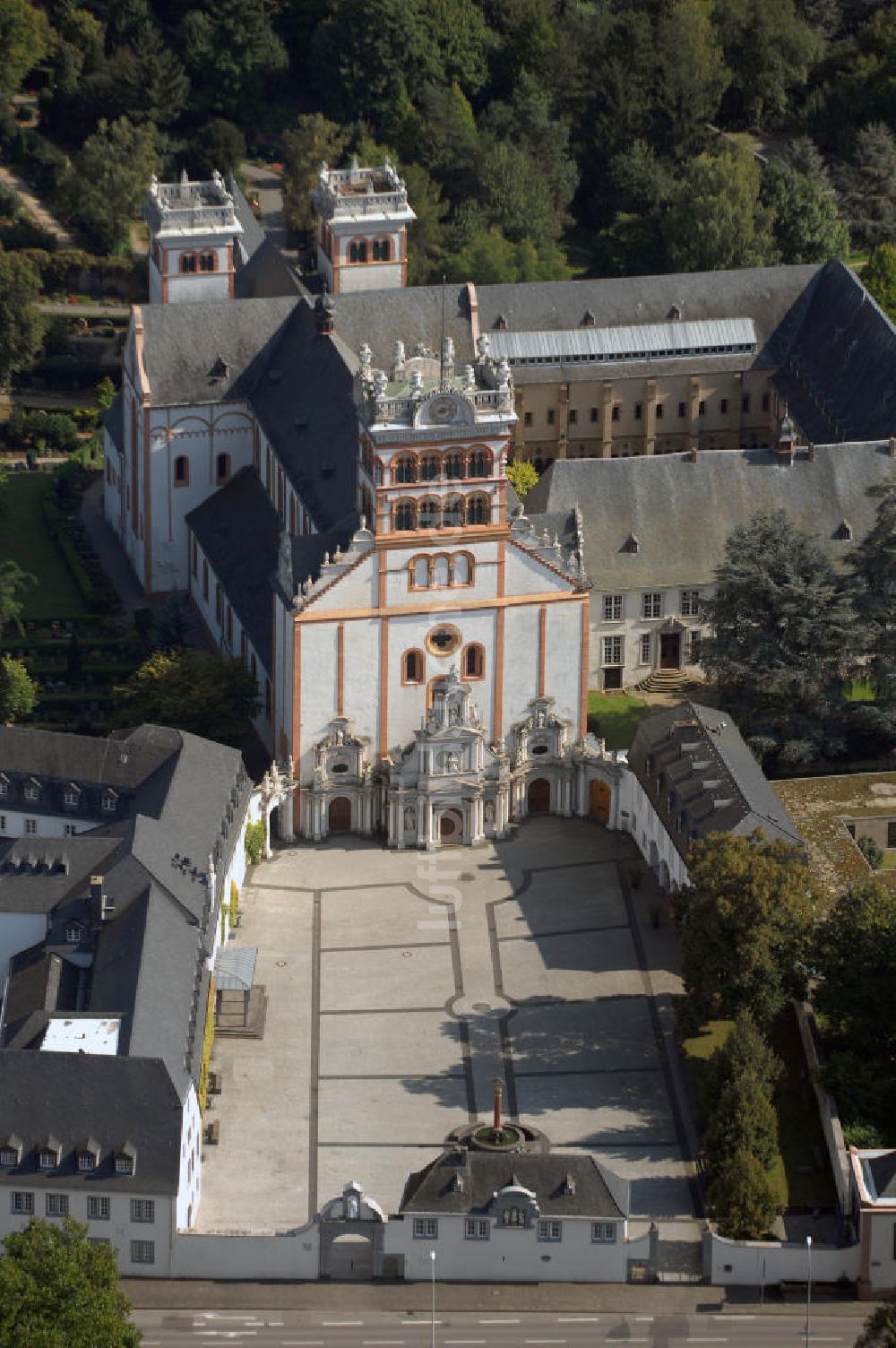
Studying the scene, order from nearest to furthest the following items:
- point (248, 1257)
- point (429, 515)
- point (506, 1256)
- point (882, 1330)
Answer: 1. point (882, 1330)
2. point (506, 1256)
3. point (248, 1257)
4. point (429, 515)

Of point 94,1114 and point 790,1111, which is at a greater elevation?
point 790,1111

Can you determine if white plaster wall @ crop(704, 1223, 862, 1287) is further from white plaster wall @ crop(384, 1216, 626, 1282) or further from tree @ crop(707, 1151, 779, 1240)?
white plaster wall @ crop(384, 1216, 626, 1282)

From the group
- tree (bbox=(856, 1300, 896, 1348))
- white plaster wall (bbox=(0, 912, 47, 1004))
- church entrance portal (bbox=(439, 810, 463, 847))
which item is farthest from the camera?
church entrance portal (bbox=(439, 810, 463, 847))

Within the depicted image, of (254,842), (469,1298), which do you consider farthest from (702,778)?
(469,1298)

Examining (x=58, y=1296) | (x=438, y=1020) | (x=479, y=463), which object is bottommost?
(x=58, y=1296)

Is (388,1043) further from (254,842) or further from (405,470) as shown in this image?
(405,470)

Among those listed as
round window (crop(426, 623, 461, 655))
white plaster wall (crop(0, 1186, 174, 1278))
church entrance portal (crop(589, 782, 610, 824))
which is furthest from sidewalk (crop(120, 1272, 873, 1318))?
round window (crop(426, 623, 461, 655))
